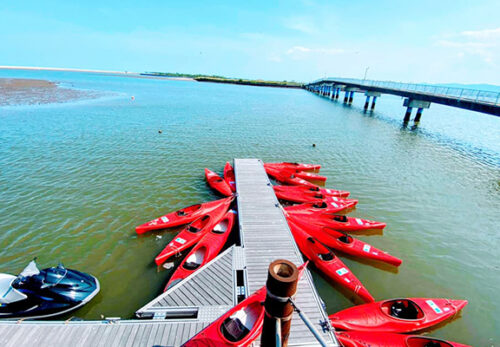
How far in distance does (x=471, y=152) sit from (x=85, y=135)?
4773 cm

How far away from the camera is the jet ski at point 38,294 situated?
7469mm

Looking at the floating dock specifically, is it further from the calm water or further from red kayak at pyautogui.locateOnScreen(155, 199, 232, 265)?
the calm water

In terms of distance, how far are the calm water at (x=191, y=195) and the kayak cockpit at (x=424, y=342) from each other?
1794 millimetres

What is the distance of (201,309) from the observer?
7609 millimetres

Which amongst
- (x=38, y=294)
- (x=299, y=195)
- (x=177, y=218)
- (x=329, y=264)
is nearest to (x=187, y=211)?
(x=177, y=218)

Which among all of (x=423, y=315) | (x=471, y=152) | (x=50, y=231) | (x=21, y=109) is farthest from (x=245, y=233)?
(x=21, y=109)

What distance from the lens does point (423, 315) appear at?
8367mm

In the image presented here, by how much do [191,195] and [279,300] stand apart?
14.7 metres

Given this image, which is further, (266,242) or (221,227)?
(221,227)

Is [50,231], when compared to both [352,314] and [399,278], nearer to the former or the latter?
[352,314]

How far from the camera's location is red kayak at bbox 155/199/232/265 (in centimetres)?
1087

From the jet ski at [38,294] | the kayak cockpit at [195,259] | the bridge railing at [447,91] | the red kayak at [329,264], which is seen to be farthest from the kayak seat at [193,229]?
the bridge railing at [447,91]

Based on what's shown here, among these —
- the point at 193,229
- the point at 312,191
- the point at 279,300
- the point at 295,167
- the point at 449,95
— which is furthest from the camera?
the point at 449,95

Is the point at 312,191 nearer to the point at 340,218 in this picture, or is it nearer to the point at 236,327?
the point at 340,218
